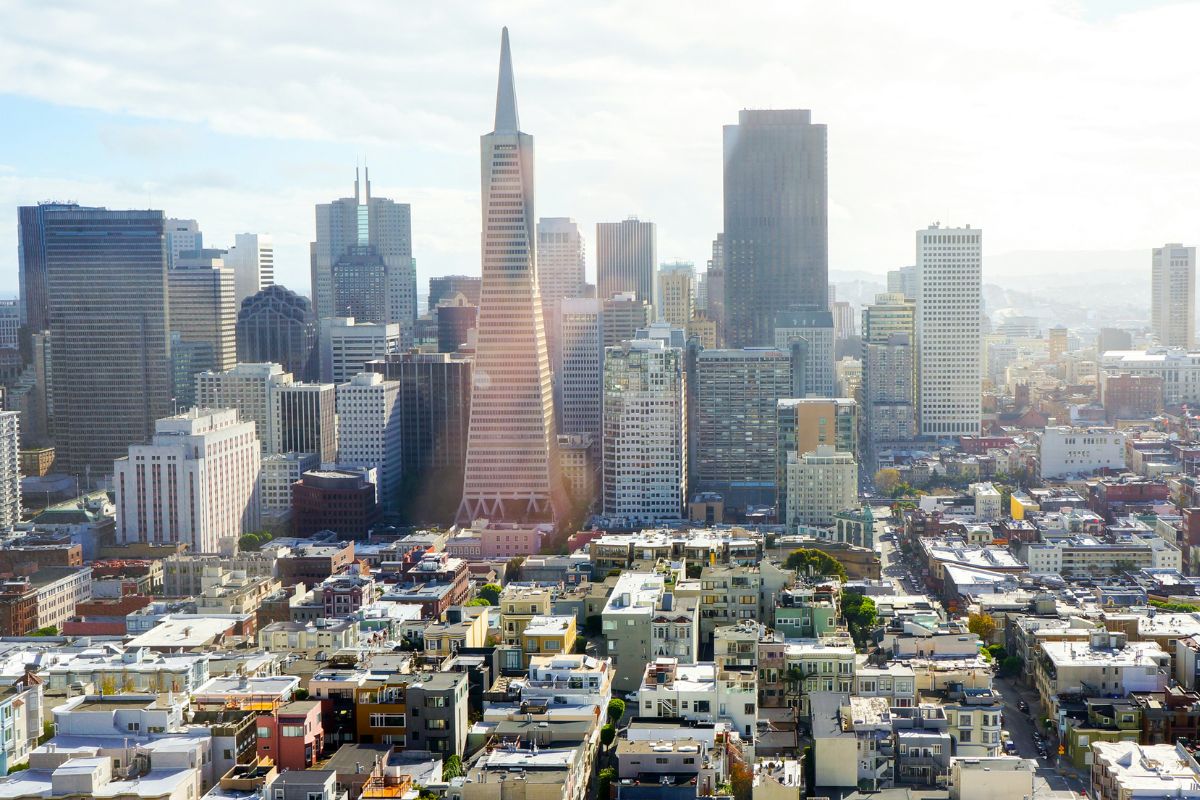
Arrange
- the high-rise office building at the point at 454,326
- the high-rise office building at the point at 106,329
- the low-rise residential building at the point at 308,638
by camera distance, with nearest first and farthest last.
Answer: the low-rise residential building at the point at 308,638
the high-rise office building at the point at 106,329
the high-rise office building at the point at 454,326

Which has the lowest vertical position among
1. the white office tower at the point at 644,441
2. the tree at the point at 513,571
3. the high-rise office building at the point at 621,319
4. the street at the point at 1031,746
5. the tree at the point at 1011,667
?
the street at the point at 1031,746

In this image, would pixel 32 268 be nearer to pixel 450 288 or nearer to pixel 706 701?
pixel 450 288

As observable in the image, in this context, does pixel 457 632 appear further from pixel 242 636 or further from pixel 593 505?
pixel 593 505

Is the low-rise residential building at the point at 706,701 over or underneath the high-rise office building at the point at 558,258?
underneath

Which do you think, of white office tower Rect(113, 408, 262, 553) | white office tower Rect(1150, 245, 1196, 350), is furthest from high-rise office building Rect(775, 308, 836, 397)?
white office tower Rect(113, 408, 262, 553)

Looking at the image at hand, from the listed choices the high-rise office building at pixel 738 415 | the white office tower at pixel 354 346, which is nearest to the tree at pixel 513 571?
the high-rise office building at pixel 738 415

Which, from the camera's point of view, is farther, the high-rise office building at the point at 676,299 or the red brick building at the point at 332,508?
the high-rise office building at the point at 676,299

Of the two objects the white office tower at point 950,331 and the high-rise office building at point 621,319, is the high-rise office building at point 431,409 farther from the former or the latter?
the white office tower at point 950,331
